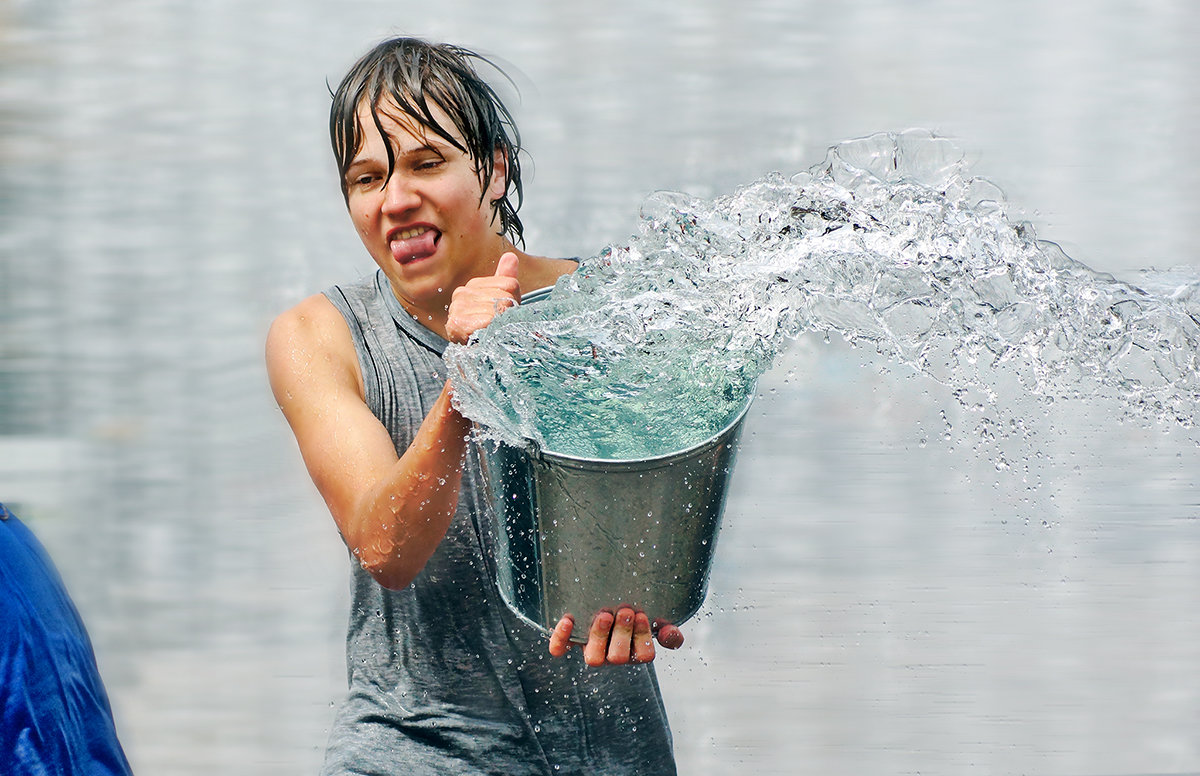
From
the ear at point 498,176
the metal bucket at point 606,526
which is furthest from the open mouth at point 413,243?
the metal bucket at point 606,526

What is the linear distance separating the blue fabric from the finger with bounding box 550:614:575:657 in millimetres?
439

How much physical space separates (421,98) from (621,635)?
2.35 ft

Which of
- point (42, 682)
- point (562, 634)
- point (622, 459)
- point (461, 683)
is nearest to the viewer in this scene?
point (42, 682)

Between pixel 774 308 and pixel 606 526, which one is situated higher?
pixel 774 308

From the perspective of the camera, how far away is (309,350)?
57.6 inches

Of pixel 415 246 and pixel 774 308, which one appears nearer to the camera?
pixel 774 308

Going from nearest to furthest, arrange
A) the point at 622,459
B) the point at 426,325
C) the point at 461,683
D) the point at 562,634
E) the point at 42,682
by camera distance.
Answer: the point at 42,682 < the point at 622,459 < the point at 562,634 < the point at 461,683 < the point at 426,325

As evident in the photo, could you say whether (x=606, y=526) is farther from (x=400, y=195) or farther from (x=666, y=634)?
(x=400, y=195)

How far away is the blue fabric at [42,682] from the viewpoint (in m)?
0.93

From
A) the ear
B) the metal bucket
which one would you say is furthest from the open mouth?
the metal bucket

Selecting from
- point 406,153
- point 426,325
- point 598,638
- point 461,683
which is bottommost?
point 461,683

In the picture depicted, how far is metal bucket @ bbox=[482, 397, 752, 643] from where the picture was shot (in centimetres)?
118

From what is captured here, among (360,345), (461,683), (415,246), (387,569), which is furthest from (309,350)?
(461,683)

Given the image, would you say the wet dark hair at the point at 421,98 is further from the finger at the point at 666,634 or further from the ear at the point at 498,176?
the finger at the point at 666,634
